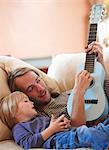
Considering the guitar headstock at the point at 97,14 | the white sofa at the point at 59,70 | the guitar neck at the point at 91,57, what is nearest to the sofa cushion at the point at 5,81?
the white sofa at the point at 59,70

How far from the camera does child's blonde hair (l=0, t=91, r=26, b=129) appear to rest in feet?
5.37

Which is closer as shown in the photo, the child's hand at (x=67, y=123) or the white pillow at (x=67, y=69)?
the child's hand at (x=67, y=123)

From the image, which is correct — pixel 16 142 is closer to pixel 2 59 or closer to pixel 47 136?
pixel 47 136

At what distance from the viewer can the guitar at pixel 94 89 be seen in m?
1.70

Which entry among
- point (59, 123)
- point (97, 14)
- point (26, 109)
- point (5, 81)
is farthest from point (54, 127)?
point (97, 14)

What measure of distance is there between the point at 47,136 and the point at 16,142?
17 centimetres

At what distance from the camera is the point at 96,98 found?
1.74 metres

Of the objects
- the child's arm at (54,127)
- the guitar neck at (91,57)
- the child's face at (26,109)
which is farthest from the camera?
the guitar neck at (91,57)

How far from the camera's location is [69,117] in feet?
5.61

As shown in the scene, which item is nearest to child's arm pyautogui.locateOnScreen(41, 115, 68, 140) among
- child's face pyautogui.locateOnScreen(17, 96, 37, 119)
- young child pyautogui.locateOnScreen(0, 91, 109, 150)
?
young child pyautogui.locateOnScreen(0, 91, 109, 150)

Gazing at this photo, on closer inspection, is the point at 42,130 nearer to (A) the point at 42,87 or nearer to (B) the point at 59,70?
(A) the point at 42,87

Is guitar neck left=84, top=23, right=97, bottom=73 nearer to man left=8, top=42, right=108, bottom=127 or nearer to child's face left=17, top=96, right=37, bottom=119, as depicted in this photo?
man left=8, top=42, right=108, bottom=127

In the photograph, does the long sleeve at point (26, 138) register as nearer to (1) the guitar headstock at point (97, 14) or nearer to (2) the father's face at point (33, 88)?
(2) the father's face at point (33, 88)

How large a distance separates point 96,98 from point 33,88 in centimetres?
34
